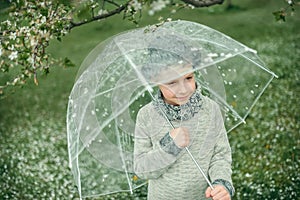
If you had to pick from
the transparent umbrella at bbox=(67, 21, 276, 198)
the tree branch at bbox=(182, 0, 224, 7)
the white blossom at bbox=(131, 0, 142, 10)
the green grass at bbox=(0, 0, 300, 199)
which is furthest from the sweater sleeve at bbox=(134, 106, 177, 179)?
the green grass at bbox=(0, 0, 300, 199)

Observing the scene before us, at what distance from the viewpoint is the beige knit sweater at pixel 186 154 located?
11.4 ft

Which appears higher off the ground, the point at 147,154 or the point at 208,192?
the point at 147,154

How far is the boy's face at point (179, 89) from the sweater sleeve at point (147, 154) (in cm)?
20

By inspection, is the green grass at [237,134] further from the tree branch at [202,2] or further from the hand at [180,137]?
the hand at [180,137]

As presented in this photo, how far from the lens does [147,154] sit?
3.46m

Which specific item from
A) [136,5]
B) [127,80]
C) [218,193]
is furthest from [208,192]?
[136,5]

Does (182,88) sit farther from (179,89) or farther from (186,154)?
(186,154)

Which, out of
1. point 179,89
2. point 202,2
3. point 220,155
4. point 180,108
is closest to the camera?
point 179,89

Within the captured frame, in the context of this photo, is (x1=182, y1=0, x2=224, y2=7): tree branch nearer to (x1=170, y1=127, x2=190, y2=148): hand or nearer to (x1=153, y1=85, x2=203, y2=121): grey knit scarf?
(x1=153, y1=85, x2=203, y2=121): grey knit scarf

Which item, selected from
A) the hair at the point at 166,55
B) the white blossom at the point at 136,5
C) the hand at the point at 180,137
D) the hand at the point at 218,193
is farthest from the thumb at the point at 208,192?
the white blossom at the point at 136,5

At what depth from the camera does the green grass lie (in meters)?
6.12

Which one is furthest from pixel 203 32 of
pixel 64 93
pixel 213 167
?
pixel 64 93

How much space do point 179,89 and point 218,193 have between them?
582 mm

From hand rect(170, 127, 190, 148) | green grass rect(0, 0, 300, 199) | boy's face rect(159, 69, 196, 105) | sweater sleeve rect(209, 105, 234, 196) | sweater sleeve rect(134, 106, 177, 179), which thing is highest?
boy's face rect(159, 69, 196, 105)
